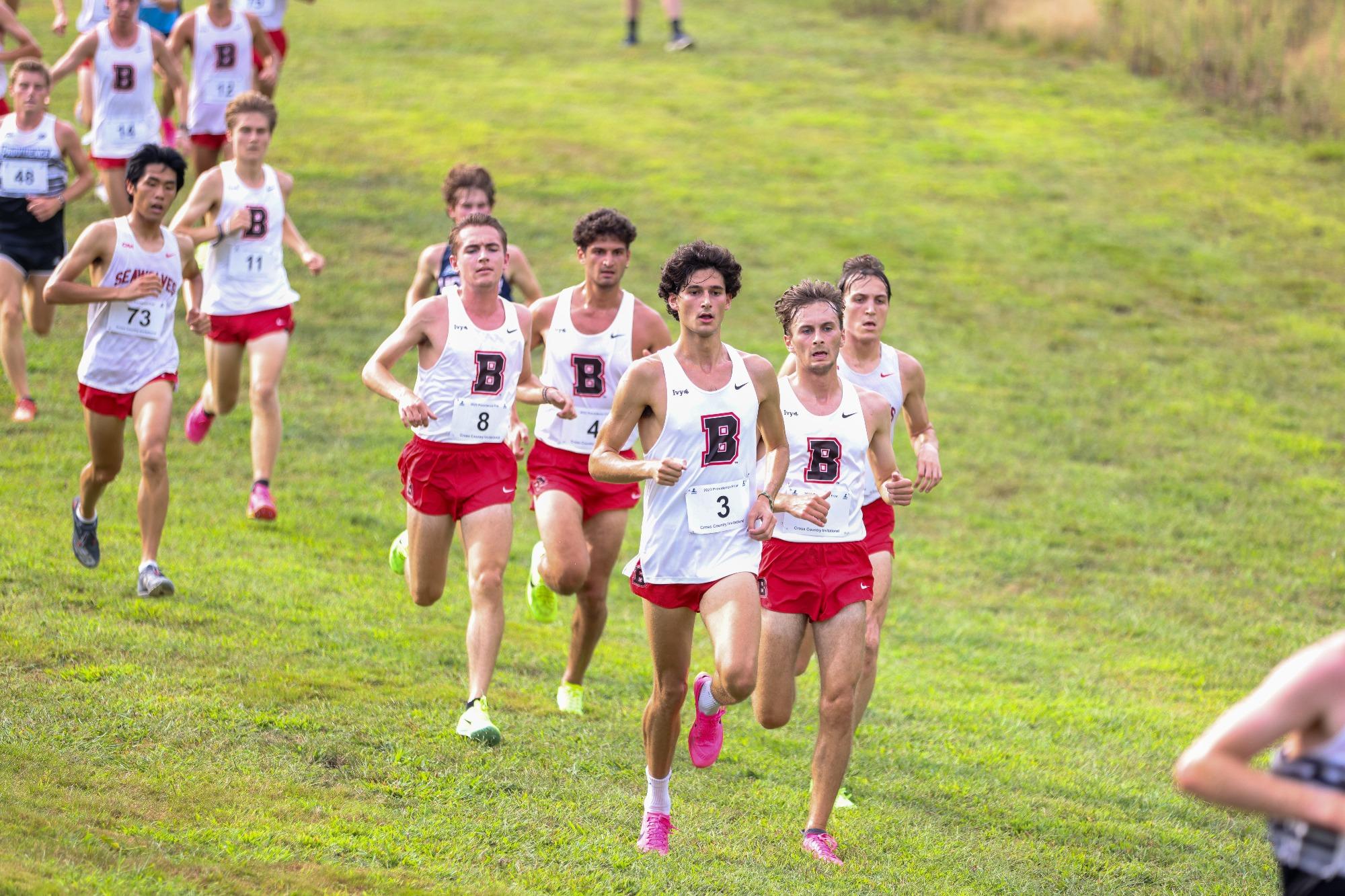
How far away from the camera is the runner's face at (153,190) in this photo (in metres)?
8.34

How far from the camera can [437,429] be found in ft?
24.2

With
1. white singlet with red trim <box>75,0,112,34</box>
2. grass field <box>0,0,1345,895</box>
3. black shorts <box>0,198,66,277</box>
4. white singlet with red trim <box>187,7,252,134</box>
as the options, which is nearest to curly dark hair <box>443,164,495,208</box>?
grass field <box>0,0,1345,895</box>

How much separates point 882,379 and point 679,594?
187 centimetres

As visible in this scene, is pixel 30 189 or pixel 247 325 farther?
pixel 30 189

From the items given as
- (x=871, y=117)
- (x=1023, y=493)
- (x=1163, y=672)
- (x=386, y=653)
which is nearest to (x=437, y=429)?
(x=386, y=653)

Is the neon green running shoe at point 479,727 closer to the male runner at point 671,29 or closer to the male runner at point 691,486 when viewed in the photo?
the male runner at point 691,486

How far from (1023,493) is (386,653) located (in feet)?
24.1

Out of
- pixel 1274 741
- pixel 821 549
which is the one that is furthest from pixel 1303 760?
pixel 821 549

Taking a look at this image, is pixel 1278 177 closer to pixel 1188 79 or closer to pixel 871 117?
pixel 1188 79

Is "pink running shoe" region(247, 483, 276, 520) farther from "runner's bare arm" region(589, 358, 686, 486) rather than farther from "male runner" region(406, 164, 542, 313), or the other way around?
"runner's bare arm" region(589, 358, 686, 486)

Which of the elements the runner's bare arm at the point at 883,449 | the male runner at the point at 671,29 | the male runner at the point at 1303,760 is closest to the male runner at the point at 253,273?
the runner's bare arm at the point at 883,449

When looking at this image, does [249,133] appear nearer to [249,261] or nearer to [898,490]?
[249,261]

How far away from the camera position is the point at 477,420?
7.41 metres

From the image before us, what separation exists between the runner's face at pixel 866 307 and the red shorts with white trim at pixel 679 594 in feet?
5.96
